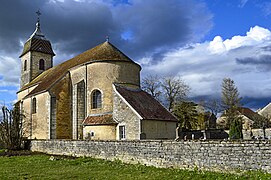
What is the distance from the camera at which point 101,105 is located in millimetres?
25906

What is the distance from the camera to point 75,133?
26906 mm

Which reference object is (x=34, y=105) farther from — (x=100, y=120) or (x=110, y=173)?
(x=110, y=173)

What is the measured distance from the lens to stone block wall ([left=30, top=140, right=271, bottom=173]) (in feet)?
32.7

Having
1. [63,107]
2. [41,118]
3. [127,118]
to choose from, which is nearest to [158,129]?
[127,118]

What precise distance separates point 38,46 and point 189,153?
119ft

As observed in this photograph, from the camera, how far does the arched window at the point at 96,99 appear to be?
2636 cm

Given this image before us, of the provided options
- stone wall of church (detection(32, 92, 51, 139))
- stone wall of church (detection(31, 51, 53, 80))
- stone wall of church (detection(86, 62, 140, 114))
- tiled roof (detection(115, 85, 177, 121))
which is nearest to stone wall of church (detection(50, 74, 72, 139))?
stone wall of church (detection(32, 92, 51, 139))

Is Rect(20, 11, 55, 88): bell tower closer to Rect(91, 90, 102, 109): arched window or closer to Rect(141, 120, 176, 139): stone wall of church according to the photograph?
Rect(91, 90, 102, 109): arched window

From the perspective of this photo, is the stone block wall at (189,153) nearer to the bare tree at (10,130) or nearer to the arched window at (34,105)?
the bare tree at (10,130)

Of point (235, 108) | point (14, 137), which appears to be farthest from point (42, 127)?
point (235, 108)

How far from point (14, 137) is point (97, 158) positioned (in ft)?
41.4

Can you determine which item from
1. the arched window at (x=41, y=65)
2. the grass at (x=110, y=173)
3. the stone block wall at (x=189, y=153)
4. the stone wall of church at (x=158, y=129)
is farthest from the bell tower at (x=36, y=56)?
the grass at (x=110, y=173)

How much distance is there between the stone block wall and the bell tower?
1097 inches

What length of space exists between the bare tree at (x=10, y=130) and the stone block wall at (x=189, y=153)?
10.3 meters
